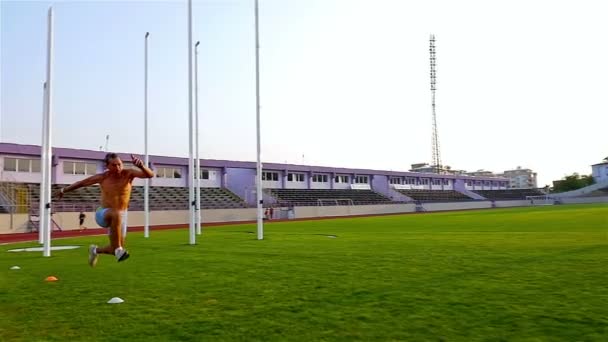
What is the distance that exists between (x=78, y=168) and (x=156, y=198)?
810cm

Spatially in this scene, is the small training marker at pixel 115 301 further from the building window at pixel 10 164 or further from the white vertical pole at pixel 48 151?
the building window at pixel 10 164

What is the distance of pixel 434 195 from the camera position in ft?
324

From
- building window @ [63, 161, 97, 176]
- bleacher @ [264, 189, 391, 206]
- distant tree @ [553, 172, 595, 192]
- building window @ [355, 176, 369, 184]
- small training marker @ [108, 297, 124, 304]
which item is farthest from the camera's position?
distant tree @ [553, 172, 595, 192]

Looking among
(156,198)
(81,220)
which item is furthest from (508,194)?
(81,220)

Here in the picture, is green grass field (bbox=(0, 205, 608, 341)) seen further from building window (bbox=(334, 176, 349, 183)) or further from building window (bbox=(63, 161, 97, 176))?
building window (bbox=(334, 176, 349, 183))

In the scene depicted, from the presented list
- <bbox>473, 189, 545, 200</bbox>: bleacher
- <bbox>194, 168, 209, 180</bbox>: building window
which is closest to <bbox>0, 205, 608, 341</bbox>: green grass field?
<bbox>194, 168, 209, 180</bbox>: building window

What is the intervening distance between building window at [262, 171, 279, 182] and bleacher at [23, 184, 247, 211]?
8.00 meters

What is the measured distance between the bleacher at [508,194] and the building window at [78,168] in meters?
84.2

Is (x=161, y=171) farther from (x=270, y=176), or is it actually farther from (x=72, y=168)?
(x=270, y=176)

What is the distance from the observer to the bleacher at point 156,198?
44.2 meters

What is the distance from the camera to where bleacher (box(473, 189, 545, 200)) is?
111625mm

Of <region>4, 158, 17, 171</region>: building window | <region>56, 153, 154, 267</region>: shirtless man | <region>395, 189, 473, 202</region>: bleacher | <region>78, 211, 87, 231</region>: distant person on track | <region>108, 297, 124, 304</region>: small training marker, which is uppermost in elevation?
<region>4, 158, 17, 171</region>: building window

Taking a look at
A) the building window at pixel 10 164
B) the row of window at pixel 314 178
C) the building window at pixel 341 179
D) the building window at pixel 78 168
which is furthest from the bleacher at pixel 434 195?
the building window at pixel 10 164

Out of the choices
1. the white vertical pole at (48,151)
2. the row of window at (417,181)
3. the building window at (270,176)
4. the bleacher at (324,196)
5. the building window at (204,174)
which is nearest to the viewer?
the white vertical pole at (48,151)
